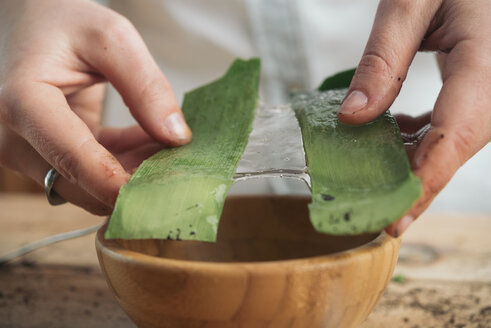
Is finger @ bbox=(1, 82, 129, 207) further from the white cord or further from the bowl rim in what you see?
the white cord

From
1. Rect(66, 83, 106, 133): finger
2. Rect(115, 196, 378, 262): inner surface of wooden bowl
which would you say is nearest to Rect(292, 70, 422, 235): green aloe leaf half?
Rect(115, 196, 378, 262): inner surface of wooden bowl

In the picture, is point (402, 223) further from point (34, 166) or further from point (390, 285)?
point (34, 166)

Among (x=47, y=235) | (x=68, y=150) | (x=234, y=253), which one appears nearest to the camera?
(x=68, y=150)

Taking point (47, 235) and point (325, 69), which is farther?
point (325, 69)

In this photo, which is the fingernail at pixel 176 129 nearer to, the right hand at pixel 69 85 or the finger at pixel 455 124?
the right hand at pixel 69 85

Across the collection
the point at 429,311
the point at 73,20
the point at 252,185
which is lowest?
the point at 252,185

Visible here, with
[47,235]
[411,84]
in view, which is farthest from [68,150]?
[411,84]

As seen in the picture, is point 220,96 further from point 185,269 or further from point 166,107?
point 185,269
